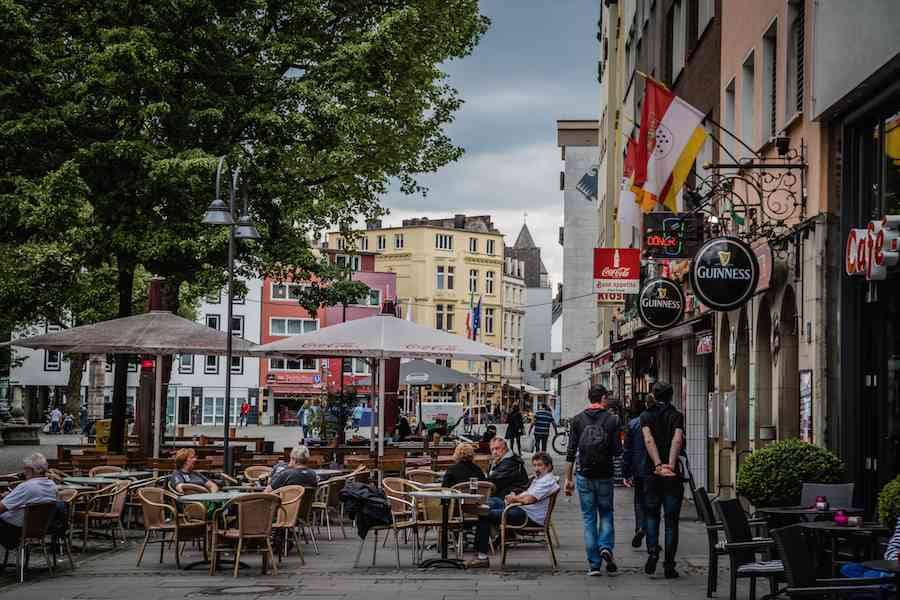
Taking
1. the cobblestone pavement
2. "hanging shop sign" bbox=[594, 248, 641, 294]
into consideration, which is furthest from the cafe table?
"hanging shop sign" bbox=[594, 248, 641, 294]

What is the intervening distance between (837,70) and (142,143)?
16.1m

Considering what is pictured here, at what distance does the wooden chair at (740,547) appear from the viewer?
10.8 metres

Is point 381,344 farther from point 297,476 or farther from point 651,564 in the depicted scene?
point 651,564

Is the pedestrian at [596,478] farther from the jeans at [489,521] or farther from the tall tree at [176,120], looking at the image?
the tall tree at [176,120]

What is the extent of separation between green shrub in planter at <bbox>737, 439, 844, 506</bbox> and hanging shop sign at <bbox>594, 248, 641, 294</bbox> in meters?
17.5

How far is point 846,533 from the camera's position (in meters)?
10.3

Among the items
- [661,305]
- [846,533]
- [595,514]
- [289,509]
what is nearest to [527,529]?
[595,514]

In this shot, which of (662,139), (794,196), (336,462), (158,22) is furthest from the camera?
(158,22)

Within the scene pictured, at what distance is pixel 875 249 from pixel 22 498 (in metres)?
8.96

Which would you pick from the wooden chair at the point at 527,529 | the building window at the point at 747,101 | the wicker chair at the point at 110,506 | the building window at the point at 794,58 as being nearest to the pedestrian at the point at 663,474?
the wooden chair at the point at 527,529

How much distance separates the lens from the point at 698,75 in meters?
26.1

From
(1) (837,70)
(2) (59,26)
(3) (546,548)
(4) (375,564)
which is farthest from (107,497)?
(2) (59,26)

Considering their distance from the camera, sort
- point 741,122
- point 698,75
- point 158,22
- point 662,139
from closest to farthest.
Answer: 1. point 662,139
2. point 741,122
3. point 698,75
4. point 158,22

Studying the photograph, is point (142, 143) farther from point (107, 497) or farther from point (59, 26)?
point (107, 497)
